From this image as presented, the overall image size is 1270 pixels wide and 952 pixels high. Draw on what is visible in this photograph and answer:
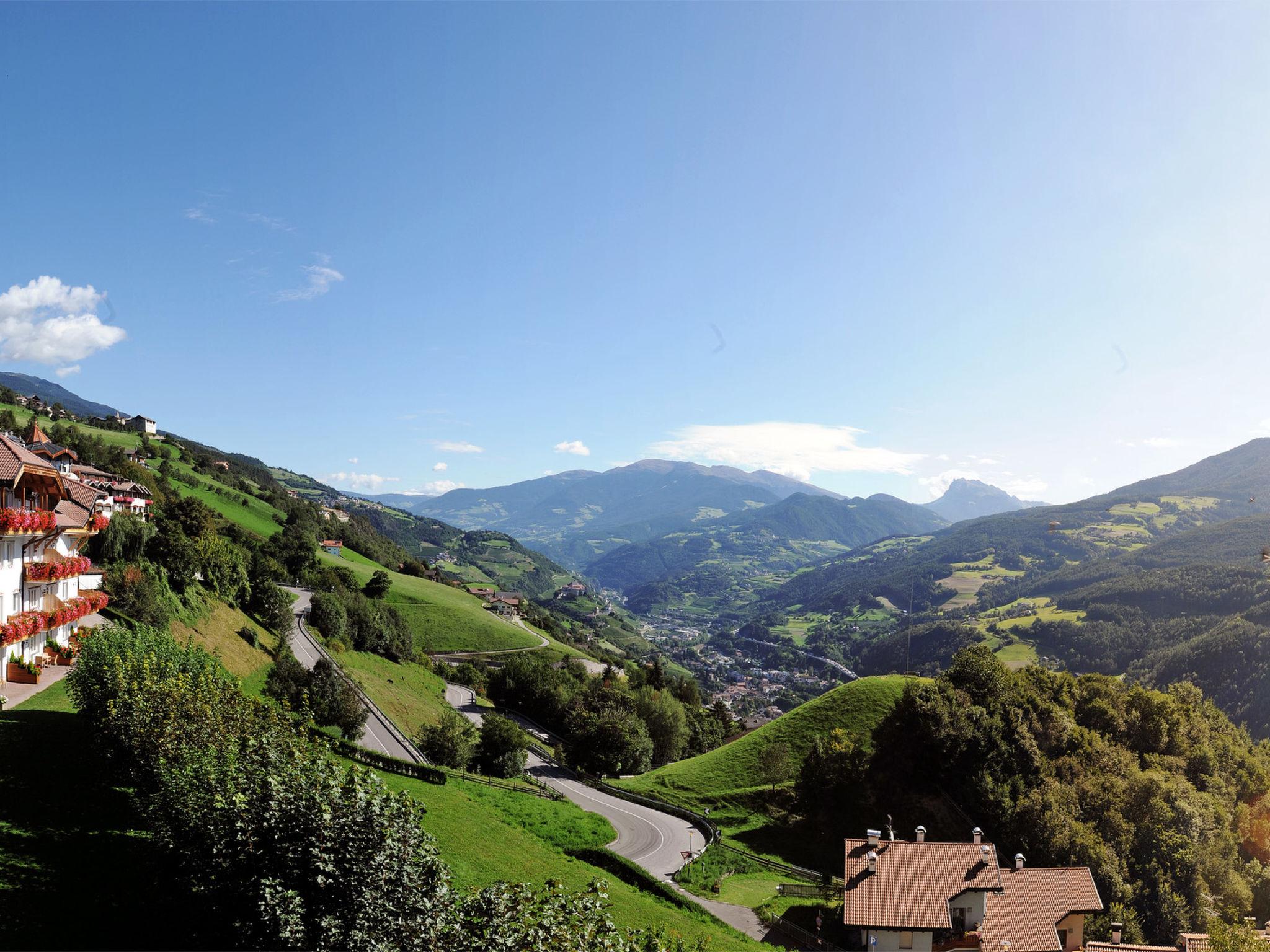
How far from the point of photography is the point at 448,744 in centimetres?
5119

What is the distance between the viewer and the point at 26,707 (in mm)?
25656

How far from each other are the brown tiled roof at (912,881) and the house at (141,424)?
19940cm

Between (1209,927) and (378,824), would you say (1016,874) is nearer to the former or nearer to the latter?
(1209,927)

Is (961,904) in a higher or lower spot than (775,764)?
higher

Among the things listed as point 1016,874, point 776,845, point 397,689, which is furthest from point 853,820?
point 397,689

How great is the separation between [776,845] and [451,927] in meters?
47.1

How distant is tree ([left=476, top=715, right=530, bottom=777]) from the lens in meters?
53.7

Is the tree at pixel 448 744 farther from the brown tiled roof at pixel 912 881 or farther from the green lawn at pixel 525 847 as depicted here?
the brown tiled roof at pixel 912 881

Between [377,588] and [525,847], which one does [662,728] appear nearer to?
[525,847]

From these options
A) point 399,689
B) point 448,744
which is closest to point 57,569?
point 448,744

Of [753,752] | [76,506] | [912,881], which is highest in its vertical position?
[76,506]

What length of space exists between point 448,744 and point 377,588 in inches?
2694

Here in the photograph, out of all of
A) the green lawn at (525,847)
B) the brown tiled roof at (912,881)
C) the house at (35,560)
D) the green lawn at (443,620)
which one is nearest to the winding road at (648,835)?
the green lawn at (525,847)

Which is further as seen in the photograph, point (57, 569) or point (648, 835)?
point (648, 835)
